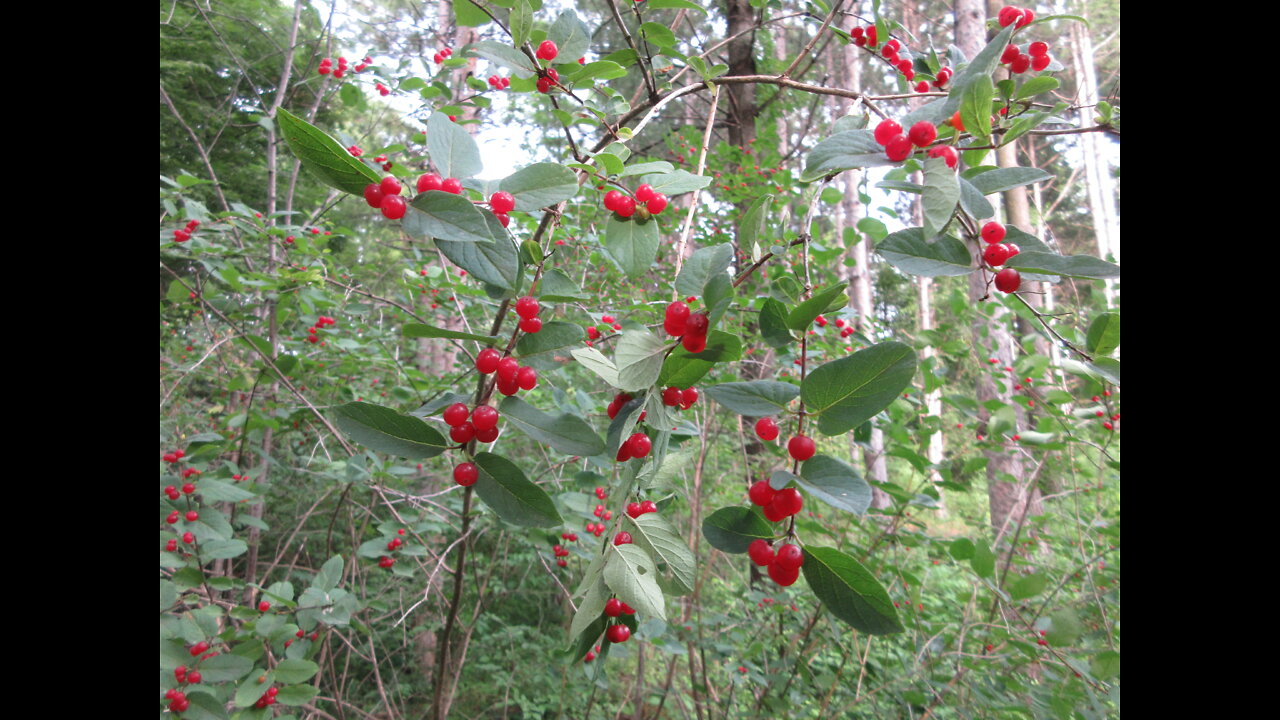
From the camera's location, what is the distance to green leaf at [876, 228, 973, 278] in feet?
2.41

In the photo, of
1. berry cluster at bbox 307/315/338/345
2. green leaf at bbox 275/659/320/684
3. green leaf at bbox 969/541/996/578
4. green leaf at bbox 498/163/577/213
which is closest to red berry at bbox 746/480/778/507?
green leaf at bbox 498/163/577/213

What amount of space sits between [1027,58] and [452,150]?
112cm

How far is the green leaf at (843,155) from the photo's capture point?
27.8 inches

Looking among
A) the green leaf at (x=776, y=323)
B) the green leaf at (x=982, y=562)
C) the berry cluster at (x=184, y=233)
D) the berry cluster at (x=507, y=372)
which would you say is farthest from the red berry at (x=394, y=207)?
the berry cluster at (x=184, y=233)

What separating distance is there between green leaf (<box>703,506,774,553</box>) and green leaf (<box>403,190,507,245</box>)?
0.45m

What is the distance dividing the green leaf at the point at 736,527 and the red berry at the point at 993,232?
1.60 feet

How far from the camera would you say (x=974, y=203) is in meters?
0.70

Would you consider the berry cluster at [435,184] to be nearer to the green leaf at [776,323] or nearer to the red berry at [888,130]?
the green leaf at [776,323]

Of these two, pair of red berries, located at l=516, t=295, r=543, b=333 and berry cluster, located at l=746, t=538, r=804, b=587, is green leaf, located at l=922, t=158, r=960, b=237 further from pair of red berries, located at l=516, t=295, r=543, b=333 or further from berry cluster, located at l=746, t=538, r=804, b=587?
pair of red berries, located at l=516, t=295, r=543, b=333

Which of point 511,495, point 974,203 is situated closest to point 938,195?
point 974,203

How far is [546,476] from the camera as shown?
3074mm

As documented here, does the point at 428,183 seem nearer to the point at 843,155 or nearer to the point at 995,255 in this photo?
the point at 843,155

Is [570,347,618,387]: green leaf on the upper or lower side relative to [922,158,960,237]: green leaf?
lower
